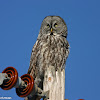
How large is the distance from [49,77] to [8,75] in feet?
3.00

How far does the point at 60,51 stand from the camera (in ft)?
16.4

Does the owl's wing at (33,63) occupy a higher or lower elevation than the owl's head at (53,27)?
lower

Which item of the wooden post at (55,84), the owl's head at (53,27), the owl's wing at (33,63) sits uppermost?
the owl's head at (53,27)

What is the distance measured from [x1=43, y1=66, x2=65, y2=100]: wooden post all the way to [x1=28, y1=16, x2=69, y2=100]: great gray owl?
0.94 meters

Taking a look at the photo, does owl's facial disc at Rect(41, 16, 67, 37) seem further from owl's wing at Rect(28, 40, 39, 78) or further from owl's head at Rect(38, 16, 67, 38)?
owl's wing at Rect(28, 40, 39, 78)

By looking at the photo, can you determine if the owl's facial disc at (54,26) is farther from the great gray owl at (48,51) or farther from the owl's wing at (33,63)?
the owl's wing at (33,63)

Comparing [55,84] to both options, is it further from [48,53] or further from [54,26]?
[54,26]

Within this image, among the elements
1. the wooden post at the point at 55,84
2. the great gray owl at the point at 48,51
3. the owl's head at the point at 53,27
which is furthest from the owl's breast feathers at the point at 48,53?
the wooden post at the point at 55,84

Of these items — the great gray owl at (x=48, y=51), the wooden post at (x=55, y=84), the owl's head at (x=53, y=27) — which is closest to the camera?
the wooden post at (x=55, y=84)

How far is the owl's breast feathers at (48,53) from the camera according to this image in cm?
487

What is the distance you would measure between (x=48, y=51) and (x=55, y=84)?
1.55 metres

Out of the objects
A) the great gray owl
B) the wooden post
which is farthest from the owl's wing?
the wooden post

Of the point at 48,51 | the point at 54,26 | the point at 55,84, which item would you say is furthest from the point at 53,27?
the point at 55,84

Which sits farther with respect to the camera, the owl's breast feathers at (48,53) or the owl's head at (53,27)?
the owl's head at (53,27)
